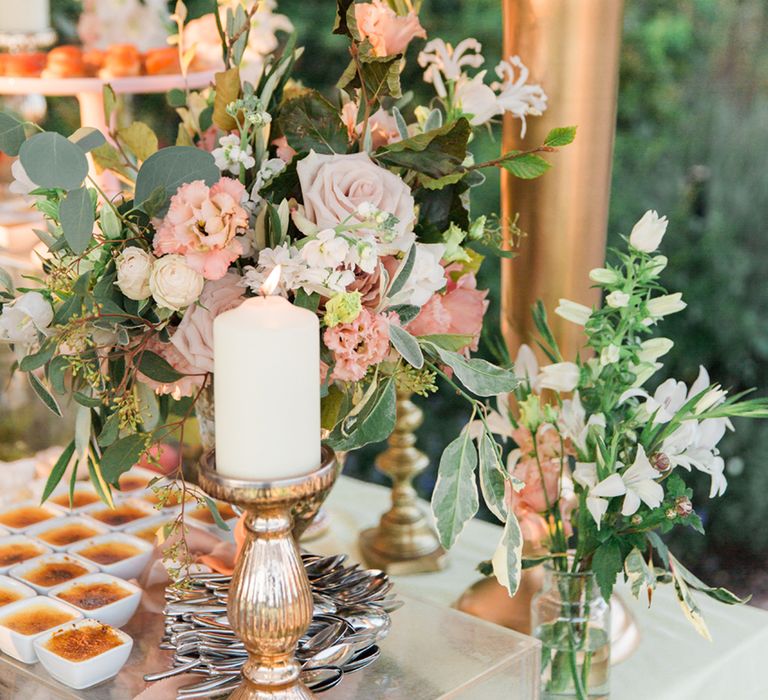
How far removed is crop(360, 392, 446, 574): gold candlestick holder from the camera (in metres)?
1.19

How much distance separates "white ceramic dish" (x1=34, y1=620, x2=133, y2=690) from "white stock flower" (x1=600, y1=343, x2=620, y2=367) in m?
0.42

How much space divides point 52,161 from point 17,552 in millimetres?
406

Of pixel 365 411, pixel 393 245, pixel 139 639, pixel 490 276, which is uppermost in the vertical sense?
pixel 393 245

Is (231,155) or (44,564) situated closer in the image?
(231,155)

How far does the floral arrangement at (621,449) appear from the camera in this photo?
2.85 feet

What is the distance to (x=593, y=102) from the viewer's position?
3.46 ft

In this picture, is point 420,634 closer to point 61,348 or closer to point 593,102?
point 61,348

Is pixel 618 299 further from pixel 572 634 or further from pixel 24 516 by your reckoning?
pixel 24 516

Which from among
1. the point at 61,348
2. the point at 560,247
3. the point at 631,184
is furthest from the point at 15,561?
the point at 631,184

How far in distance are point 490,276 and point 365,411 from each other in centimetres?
185

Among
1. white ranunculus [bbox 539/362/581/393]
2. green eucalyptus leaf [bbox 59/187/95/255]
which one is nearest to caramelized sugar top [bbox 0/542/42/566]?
green eucalyptus leaf [bbox 59/187/95/255]

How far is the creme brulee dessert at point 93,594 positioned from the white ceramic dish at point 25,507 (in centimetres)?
14

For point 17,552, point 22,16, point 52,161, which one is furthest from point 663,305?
point 22,16

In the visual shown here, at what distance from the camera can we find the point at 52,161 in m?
0.73
